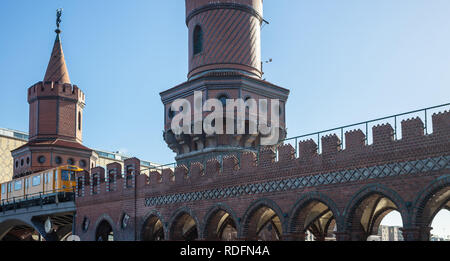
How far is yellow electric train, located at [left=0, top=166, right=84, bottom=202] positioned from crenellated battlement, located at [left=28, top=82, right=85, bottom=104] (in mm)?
6881

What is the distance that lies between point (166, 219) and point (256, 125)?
277 inches

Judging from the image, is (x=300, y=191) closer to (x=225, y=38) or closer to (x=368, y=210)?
(x=368, y=210)

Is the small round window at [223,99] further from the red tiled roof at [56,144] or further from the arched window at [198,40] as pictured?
the red tiled roof at [56,144]

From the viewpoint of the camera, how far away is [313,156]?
20125mm

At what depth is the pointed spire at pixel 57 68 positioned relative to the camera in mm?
42812

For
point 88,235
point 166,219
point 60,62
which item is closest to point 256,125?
point 166,219

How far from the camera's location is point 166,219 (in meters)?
26.4

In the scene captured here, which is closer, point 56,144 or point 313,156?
point 313,156

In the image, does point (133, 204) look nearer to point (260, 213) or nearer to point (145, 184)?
point (145, 184)

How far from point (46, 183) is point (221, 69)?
13783 millimetres

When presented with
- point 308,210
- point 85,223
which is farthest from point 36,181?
point 308,210

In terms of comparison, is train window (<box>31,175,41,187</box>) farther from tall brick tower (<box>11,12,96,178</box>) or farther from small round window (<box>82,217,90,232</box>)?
small round window (<box>82,217,90,232</box>)
